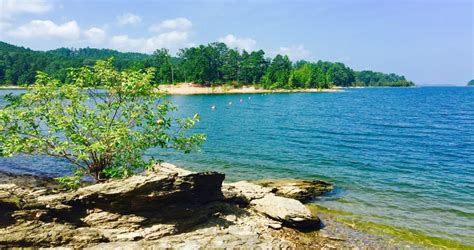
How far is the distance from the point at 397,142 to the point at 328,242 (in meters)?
29.4

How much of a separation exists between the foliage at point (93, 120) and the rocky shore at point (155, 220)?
6.36ft

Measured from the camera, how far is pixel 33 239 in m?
13.2

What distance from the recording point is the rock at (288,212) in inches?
676

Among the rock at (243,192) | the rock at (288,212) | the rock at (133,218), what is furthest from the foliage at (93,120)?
the rock at (288,212)

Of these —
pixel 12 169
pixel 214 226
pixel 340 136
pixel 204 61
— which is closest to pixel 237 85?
pixel 204 61

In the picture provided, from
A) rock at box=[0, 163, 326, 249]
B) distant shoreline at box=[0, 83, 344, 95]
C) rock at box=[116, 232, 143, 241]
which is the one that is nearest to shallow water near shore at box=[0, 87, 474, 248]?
rock at box=[0, 163, 326, 249]

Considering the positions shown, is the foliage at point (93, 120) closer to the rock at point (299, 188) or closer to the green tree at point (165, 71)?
the rock at point (299, 188)

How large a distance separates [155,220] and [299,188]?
10.9 meters

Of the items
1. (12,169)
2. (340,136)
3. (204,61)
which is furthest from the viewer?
(204,61)

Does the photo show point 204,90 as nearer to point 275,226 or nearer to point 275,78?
point 275,78

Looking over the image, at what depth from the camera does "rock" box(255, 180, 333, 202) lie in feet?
72.8

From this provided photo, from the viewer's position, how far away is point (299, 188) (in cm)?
2272

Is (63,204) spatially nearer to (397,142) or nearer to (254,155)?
(254,155)

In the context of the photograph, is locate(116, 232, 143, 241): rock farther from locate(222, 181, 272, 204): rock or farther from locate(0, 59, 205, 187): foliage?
locate(222, 181, 272, 204): rock
